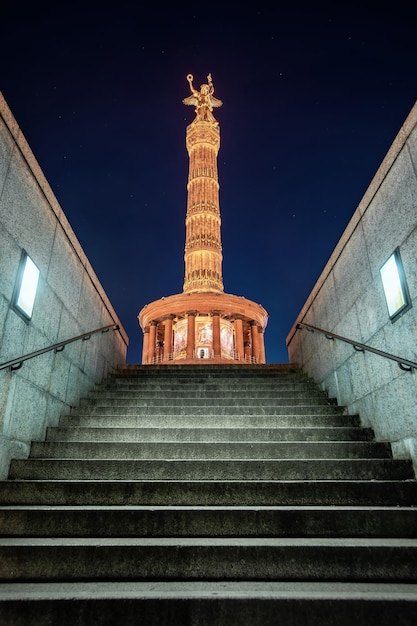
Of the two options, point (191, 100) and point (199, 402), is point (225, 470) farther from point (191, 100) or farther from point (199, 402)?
point (191, 100)

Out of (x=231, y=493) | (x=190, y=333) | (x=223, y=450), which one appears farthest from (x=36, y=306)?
(x=190, y=333)

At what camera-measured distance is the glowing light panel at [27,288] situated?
13.2 ft

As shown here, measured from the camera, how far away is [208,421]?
4.71 m

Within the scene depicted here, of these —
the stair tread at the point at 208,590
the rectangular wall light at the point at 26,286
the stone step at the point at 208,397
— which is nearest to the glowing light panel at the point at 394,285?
the stone step at the point at 208,397

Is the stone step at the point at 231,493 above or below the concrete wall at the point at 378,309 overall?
below

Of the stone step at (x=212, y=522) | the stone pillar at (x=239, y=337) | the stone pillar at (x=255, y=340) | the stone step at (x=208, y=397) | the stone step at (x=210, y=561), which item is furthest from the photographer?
the stone pillar at (x=255, y=340)

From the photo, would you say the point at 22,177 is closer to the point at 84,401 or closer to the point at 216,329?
the point at 84,401

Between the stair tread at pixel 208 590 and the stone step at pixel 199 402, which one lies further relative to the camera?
the stone step at pixel 199 402

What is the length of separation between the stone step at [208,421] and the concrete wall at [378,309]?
1.56 feet

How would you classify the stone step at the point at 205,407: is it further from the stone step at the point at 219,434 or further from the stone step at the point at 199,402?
the stone step at the point at 219,434

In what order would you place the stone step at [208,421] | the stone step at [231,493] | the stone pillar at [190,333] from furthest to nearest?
the stone pillar at [190,333], the stone step at [208,421], the stone step at [231,493]

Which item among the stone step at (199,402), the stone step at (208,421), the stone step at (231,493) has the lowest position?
the stone step at (231,493)

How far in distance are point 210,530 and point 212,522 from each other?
5 centimetres
